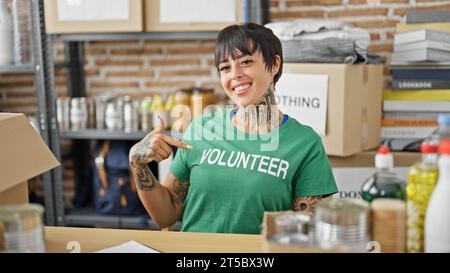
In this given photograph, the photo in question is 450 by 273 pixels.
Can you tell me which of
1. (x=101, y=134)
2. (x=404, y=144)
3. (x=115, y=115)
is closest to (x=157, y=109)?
(x=115, y=115)

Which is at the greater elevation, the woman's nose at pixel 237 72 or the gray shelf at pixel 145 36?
the gray shelf at pixel 145 36

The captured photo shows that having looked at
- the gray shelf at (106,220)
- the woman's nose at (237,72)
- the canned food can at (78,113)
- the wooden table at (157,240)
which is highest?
the woman's nose at (237,72)

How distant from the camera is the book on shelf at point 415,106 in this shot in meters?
2.50

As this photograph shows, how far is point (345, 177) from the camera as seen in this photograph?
8.15 ft

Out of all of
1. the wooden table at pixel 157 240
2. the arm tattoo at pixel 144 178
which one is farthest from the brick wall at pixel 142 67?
the wooden table at pixel 157 240

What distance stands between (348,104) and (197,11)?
0.87 m

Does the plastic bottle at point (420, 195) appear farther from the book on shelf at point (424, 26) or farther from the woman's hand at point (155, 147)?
the book on shelf at point (424, 26)

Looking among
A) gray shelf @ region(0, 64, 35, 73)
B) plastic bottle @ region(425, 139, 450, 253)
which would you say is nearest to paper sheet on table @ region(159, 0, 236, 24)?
gray shelf @ region(0, 64, 35, 73)

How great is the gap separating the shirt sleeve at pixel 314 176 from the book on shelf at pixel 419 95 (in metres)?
1.08

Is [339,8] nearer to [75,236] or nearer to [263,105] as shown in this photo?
[263,105]

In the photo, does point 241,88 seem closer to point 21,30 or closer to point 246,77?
point 246,77

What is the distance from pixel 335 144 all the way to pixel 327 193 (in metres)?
0.82

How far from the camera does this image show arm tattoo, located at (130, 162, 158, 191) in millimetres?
1560
